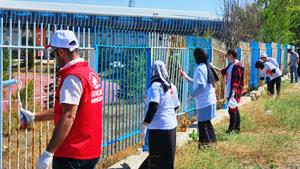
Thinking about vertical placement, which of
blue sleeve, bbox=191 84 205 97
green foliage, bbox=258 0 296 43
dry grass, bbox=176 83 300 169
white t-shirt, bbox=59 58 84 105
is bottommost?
dry grass, bbox=176 83 300 169

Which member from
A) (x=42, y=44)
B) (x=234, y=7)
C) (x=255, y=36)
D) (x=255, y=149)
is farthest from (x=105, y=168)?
(x=255, y=36)

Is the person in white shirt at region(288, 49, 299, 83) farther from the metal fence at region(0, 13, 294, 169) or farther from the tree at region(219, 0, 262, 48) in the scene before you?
the metal fence at region(0, 13, 294, 169)

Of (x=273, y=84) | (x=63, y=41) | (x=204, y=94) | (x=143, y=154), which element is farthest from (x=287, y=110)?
(x=63, y=41)

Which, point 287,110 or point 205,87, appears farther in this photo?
point 287,110

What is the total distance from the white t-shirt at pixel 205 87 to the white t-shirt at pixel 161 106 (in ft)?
5.13

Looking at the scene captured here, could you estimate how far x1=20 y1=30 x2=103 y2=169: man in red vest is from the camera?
12.4 ft

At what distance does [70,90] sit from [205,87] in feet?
14.1

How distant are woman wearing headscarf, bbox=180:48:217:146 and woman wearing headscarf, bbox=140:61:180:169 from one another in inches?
62.3

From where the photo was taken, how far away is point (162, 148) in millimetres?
6035

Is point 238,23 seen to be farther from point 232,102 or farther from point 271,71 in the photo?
point 232,102

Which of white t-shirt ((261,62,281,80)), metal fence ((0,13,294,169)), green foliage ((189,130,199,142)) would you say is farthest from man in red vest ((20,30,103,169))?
white t-shirt ((261,62,281,80))

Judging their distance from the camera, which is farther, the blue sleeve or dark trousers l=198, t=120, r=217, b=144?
dark trousers l=198, t=120, r=217, b=144

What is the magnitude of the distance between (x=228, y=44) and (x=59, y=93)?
1871cm

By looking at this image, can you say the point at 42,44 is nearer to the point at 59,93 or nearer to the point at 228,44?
the point at 59,93
